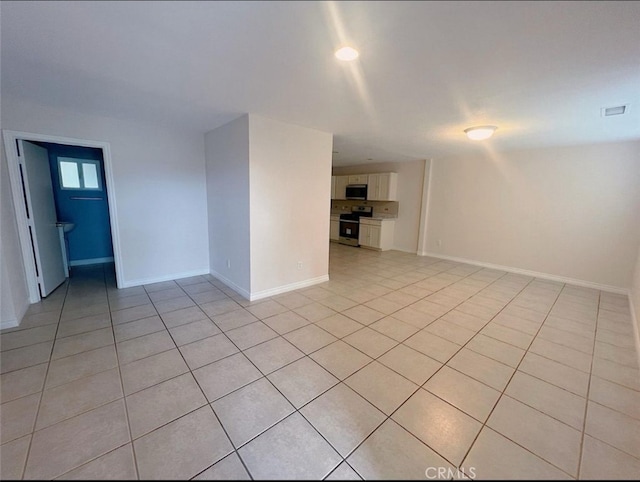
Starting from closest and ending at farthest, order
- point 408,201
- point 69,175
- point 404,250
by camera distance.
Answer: point 69,175, point 408,201, point 404,250

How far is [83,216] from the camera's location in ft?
15.4

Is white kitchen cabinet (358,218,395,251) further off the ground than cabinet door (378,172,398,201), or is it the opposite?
cabinet door (378,172,398,201)

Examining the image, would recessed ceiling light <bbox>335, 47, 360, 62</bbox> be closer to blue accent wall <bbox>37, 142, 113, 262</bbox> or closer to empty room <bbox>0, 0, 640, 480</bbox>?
empty room <bbox>0, 0, 640, 480</bbox>

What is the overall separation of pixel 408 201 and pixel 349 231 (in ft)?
5.86

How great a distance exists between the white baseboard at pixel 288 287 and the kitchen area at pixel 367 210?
2.92 metres

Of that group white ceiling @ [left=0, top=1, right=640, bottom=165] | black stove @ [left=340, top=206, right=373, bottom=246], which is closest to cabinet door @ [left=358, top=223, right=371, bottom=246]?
black stove @ [left=340, top=206, right=373, bottom=246]

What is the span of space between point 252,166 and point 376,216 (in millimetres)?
4706

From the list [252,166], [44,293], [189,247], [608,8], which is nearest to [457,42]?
[608,8]

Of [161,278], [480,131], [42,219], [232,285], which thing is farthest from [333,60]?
[42,219]

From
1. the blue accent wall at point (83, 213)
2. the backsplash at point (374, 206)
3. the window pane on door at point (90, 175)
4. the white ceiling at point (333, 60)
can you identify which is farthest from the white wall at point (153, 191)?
the backsplash at point (374, 206)

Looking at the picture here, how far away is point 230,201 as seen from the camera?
3.64 m

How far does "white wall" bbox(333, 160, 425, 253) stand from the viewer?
6410mm

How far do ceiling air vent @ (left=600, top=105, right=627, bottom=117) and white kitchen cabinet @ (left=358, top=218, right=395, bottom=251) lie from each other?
4200 mm

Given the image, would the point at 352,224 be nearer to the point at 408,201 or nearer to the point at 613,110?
the point at 408,201
